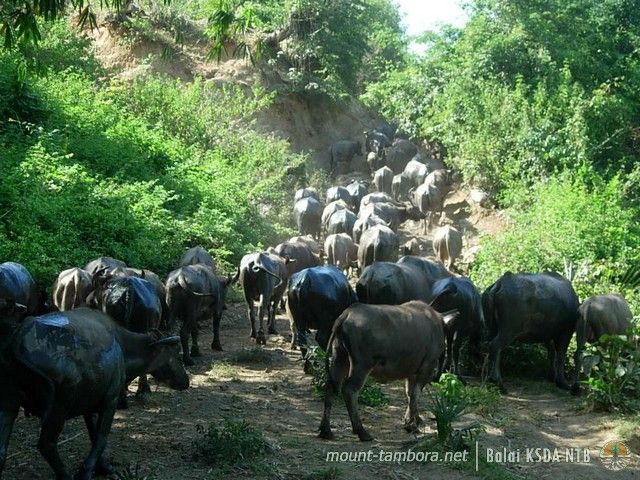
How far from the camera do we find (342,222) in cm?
2244

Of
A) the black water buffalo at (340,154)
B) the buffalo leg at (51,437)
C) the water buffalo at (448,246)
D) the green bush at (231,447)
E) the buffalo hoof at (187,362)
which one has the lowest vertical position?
the green bush at (231,447)

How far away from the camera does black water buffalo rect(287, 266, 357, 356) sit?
36.7ft

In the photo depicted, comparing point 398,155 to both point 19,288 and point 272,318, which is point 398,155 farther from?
point 19,288

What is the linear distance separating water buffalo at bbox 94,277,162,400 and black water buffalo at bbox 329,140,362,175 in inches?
1066

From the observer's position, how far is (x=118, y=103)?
81.4 ft

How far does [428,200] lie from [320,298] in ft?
52.5

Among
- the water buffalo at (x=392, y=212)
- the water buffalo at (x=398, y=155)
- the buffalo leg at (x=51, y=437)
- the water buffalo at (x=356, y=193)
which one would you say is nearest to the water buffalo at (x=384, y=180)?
the water buffalo at (x=356, y=193)

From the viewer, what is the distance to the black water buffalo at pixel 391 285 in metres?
11.8

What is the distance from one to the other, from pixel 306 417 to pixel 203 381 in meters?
1.98

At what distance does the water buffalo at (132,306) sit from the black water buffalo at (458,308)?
4.10 meters

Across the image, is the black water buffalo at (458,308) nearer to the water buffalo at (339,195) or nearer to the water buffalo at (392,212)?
the water buffalo at (392,212)

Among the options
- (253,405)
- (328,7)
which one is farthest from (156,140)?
(328,7)

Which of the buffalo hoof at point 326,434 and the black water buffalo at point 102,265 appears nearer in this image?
the buffalo hoof at point 326,434

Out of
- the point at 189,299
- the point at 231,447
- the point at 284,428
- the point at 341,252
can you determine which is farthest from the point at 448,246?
the point at 231,447
